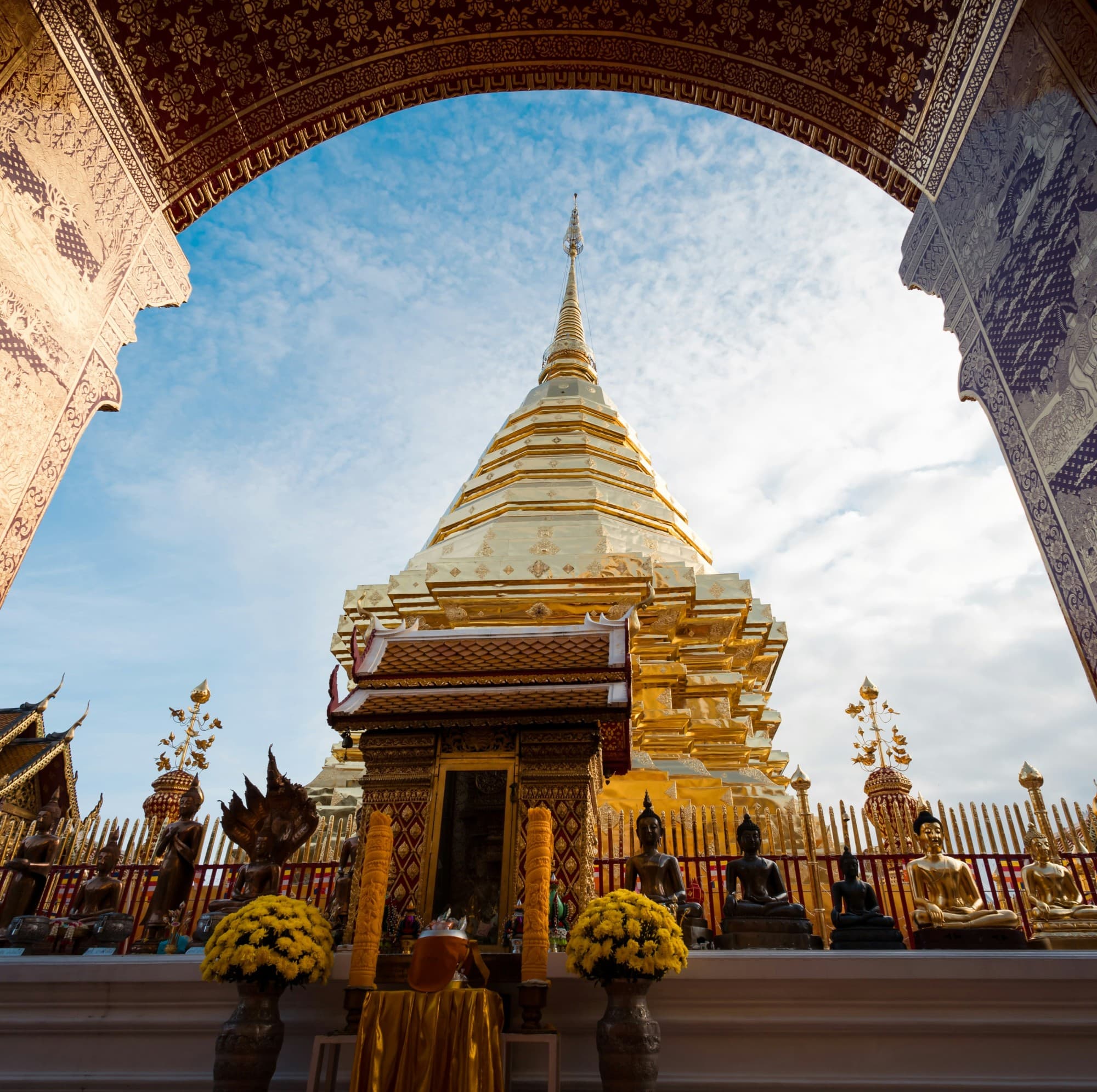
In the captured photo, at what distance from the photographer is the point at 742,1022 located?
3797 millimetres

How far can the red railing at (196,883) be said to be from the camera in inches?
248

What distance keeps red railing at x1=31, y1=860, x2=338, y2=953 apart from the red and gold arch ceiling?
524 cm

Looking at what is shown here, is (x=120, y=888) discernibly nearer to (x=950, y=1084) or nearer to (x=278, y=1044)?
(x=278, y=1044)

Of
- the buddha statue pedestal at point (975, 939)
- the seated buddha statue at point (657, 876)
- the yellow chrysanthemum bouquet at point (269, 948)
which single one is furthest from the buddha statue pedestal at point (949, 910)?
the yellow chrysanthemum bouquet at point (269, 948)

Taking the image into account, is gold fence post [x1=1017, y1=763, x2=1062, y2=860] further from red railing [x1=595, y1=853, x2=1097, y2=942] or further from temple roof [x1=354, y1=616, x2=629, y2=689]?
temple roof [x1=354, y1=616, x2=629, y2=689]

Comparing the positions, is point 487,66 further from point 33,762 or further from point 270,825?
point 33,762

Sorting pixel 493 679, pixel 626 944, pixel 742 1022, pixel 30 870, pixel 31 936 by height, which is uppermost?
pixel 493 679

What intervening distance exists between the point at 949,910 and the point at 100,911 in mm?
5725

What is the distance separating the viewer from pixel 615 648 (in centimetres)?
583

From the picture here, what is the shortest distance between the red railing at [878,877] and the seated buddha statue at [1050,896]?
0.60 feet

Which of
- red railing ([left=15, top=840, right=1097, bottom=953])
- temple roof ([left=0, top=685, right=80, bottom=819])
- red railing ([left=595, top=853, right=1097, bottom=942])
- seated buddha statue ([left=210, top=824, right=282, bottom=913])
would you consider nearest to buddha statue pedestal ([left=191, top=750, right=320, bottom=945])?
seated buddha statue ([left=210, top=824, right=282, bottom=913])

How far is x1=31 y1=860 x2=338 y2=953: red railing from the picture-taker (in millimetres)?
6301

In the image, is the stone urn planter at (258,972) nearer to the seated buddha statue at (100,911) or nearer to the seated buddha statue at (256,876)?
the seated buddha statue at (256,876)

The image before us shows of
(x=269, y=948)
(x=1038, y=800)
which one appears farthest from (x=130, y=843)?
(x=1038, y=800)
